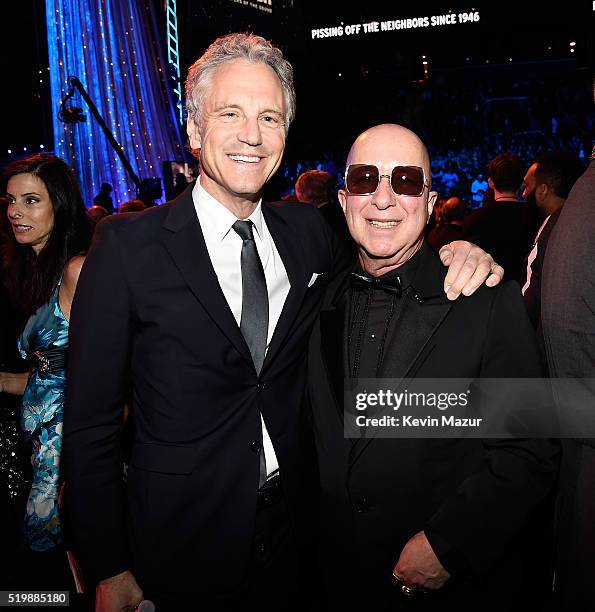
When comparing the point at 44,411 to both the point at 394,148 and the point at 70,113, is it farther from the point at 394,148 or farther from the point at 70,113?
the point at 70,113

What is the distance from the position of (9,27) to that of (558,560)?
10.9 m

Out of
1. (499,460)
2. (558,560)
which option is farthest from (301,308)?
(558,560)

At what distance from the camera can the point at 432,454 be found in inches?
70.1

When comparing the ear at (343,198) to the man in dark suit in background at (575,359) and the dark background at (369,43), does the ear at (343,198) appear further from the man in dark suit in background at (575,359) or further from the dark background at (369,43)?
the dark background at (369,43)

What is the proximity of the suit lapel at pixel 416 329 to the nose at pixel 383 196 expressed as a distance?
27 centimetres

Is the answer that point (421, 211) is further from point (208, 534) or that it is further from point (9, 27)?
point (9, 27)

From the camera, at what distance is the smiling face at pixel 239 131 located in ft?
6.00

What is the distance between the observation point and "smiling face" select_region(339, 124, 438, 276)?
1951 millimetres

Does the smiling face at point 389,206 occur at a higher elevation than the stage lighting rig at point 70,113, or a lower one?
lower

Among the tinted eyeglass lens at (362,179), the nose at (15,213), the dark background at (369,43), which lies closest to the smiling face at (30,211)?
the nose at (15,213)

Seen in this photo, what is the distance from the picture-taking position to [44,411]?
3.15 m

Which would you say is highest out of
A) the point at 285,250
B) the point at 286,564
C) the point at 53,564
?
the point at 285,250

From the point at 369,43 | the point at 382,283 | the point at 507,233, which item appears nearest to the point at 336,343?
the point at 382,283

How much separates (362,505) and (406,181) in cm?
110
